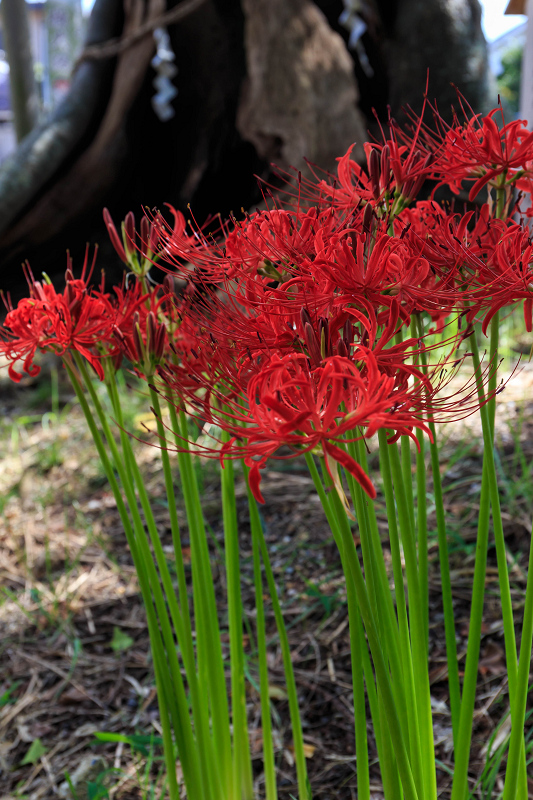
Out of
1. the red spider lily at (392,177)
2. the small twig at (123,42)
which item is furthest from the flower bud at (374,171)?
the small twig at (123,42)

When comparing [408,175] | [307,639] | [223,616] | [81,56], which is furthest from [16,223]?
[408,175]

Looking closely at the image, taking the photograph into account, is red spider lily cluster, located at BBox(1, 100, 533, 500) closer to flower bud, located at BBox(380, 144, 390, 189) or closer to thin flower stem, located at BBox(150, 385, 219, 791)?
flower bud, located at BBox(380, 144, 390, 189)

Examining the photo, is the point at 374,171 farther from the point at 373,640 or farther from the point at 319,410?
the point at 373,640

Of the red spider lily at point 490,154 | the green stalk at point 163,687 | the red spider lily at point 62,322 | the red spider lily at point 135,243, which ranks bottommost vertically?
the green stalk at point 163,687

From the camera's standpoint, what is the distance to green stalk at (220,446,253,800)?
2.81ft

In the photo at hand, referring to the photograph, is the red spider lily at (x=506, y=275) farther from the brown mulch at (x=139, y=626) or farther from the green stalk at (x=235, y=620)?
the brown mulch at (x=139, y=626)

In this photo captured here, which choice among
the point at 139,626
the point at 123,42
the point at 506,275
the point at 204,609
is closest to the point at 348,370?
the point at 506,275

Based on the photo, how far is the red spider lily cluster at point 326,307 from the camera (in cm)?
45

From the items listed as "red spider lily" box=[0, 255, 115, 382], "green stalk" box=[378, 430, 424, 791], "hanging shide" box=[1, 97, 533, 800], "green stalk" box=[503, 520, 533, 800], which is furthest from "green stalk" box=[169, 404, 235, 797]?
"green stalk" box=[503, 520, 533, 800]

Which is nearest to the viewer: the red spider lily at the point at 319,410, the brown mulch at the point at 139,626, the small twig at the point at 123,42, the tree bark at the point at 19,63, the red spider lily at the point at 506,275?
the red spider lily at the point at 319,410

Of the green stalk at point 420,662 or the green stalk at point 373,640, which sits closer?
the green stalk at point 373,640

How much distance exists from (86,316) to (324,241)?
31cm

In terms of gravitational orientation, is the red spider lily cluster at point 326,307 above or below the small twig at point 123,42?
below

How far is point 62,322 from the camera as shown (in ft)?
2.51
